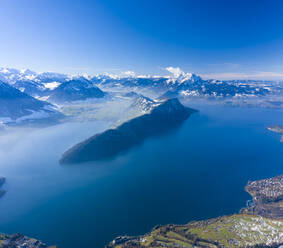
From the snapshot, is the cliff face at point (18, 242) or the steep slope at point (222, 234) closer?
the cliff face at point (18, 242)

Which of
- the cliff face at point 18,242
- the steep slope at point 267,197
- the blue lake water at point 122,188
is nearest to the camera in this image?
the cliff face at point 18,242

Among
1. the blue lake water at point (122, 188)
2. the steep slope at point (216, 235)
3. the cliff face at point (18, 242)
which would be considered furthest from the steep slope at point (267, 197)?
the cliff face at point (18, 242)

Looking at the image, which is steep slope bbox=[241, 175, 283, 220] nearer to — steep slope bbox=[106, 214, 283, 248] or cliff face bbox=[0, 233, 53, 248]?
steep slope bbox=[106, 214, 283, 248]

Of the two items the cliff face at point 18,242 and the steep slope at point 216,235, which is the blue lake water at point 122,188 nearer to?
the cliff face at point 18,242

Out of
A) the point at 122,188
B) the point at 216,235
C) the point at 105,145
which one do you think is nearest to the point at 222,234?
the point at 216,235

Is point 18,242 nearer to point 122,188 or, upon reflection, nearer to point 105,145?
point 122,188

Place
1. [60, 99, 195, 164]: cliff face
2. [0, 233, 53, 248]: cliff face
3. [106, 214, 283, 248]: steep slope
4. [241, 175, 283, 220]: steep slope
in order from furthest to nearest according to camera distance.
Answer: [60, 99, 195, 164]: cliff face
[241, 175, 283, 220]: steep slope
[106, 214, 283, 248]: steep slope
[0, 233, 53, 248]: cliff face

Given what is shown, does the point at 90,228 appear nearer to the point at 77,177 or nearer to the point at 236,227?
the point at 77,177

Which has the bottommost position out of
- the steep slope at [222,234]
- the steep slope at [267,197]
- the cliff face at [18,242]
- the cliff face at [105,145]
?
the steep slope at [267,197]

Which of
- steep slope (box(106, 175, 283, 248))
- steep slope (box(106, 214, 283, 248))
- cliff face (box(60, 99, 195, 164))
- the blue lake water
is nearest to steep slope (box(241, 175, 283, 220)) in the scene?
steep slope (box(106, 175, 283, 248))
